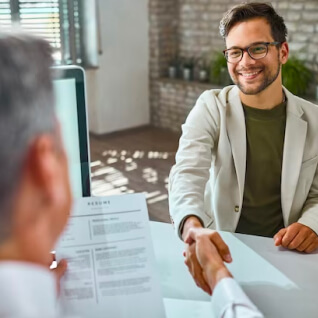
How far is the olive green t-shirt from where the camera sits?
1562mm

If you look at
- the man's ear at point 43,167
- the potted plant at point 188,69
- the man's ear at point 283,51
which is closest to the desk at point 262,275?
the man's ear at point 283,51

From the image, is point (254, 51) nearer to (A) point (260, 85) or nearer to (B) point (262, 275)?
(A) point (260, 85)

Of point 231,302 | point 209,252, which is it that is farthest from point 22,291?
point 209,252


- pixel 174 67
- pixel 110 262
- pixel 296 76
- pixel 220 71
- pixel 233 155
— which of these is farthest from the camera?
pixel 174 67

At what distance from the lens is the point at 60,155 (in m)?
0.42

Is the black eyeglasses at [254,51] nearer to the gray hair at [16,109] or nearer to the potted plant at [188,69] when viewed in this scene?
the gray hair at [16,109]

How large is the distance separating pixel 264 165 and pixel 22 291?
126cm

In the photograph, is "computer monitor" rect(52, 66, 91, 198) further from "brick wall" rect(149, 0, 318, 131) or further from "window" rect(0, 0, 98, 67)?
"brick wall" rect(149, 0, 318, 131)

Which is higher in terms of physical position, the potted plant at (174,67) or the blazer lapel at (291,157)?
the blazer lapel at (291,157)

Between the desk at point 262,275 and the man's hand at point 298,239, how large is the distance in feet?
0.05

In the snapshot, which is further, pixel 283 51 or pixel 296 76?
pixel 296 76

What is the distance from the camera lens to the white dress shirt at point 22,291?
0.38 meters

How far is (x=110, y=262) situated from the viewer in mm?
897

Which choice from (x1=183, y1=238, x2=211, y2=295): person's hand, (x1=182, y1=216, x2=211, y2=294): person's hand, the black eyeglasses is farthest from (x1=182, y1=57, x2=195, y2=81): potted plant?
(x1=183, y1=238, x2=211, y2=295): person's hand
